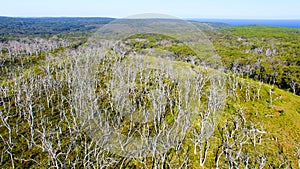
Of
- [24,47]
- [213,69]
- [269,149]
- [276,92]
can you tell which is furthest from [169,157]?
[24,47]

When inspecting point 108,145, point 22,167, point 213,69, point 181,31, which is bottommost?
point 22,167

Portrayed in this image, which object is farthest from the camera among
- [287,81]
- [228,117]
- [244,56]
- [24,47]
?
[24,47]

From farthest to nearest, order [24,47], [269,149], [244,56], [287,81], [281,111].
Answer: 1. [24,47]
2. [244,56]
3. [287,81]
4. [281,111]
5. [269,149]

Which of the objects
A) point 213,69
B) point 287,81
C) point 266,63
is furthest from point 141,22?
point 266,63

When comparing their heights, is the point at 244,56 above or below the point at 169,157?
above

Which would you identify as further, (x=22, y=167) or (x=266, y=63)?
(x=266, y=63)

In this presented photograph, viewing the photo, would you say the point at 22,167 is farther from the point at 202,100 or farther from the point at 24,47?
the point at 24,47

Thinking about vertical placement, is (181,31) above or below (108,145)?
above

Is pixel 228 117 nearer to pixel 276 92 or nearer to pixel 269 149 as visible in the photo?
pixel 269 149

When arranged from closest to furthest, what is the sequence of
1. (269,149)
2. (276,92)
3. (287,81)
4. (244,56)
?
1. (269,149)
2. (276,92)
3. (287,81)
4. (244,56)
